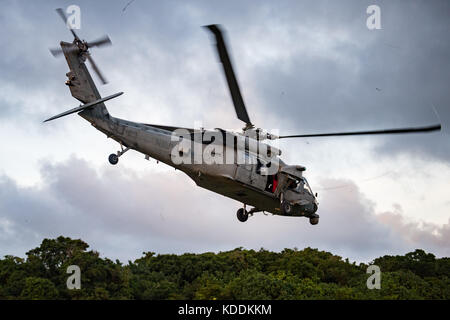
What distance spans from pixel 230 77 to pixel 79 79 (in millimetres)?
8372

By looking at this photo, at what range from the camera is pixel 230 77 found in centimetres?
2122

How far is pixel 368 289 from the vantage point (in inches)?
1588

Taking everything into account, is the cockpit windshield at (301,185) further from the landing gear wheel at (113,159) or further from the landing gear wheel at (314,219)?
the landing gear wheel at (113,159)

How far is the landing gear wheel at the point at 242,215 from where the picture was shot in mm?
29625

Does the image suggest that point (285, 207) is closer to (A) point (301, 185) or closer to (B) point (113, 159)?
(A) point (301, 185)

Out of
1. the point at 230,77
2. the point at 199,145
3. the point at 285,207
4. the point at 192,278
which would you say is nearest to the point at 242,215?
the point at 285,207

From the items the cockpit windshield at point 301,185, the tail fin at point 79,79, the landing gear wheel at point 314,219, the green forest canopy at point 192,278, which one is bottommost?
the green forest canopy at point 192,278

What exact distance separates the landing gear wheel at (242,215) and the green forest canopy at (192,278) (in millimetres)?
6451

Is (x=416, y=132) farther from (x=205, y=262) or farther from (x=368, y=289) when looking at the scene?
(x=205, y=262)

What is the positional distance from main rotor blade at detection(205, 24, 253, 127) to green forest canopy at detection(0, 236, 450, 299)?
44.8 ft

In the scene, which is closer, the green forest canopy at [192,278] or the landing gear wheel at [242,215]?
the landing gear wheel at [242,215]

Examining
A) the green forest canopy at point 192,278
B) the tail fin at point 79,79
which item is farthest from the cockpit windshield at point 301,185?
the tail fin at point 79,79
